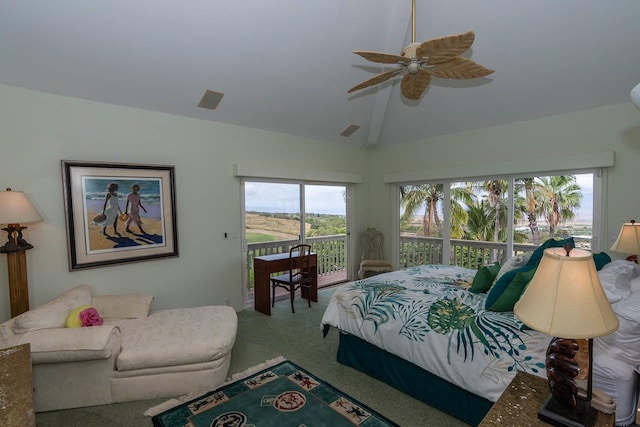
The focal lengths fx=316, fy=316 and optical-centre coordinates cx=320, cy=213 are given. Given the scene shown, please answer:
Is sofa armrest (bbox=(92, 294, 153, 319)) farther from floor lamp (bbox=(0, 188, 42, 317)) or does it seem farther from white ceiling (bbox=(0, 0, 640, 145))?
white ceiling (bbox=(0, 0, 640, 145))

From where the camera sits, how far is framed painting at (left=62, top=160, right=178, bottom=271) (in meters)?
3.12

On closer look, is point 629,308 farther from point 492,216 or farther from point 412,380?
A: point 492,216

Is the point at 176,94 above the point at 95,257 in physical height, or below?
above

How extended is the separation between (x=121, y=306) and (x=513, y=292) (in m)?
3.38

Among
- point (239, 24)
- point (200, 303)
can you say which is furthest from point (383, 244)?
point (239, 24)

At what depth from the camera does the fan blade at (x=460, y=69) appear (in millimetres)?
2342

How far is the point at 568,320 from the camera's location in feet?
3.68

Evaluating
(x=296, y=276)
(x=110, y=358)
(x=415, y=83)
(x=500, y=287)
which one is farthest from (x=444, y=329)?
(x=296, y=276)

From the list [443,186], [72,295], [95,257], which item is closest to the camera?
[72,295]

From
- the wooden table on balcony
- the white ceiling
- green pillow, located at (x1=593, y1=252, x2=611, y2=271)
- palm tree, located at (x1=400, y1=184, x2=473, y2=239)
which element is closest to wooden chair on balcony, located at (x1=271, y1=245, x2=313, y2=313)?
the wooden table on balcony

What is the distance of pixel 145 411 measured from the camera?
2.28 meters

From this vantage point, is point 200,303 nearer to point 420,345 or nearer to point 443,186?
point 420,345

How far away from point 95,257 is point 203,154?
5.33 ft

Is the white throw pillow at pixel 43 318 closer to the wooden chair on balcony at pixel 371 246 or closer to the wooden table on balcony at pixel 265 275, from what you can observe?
the wooden table on balcony at pixel 265 275
